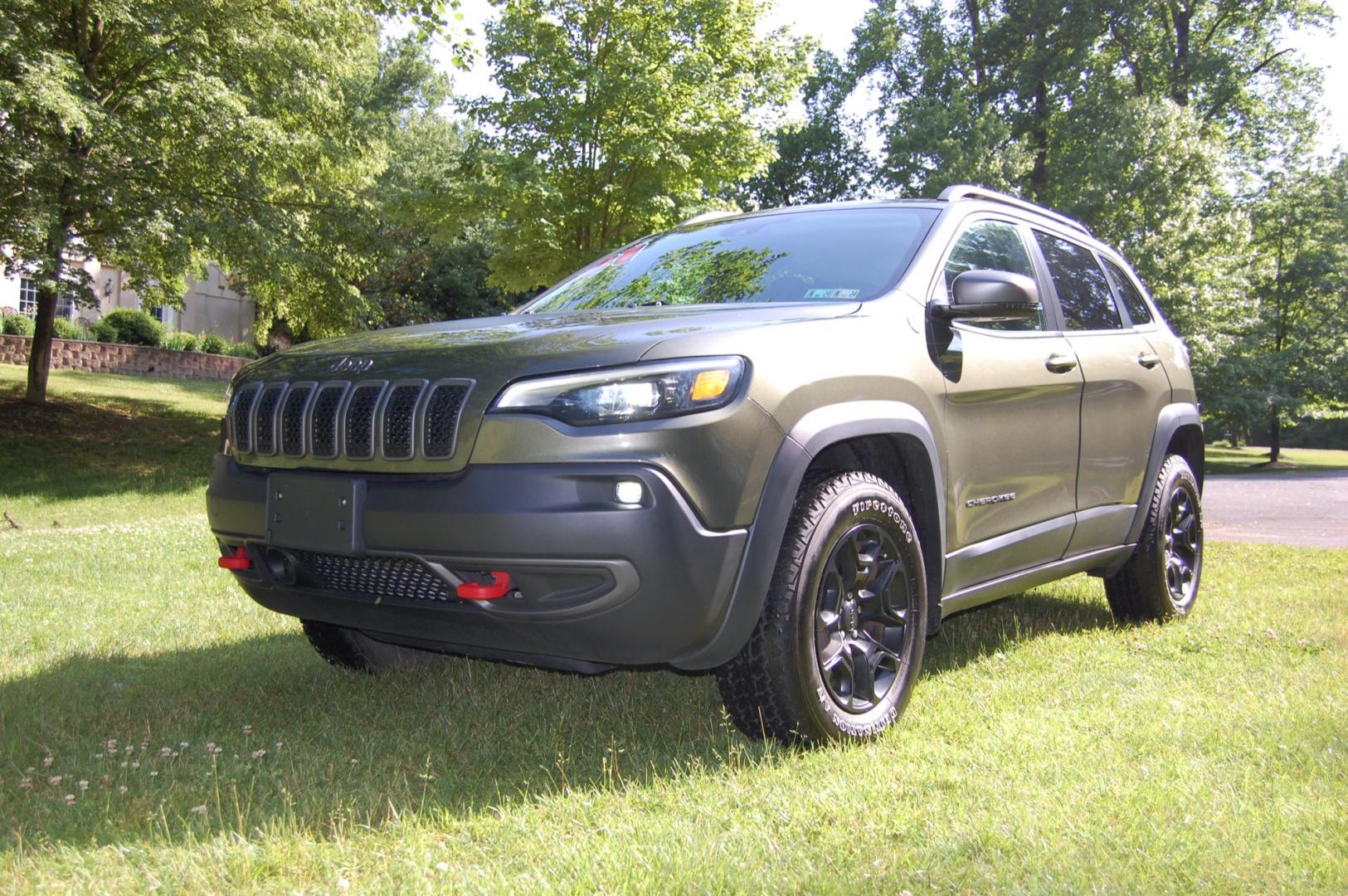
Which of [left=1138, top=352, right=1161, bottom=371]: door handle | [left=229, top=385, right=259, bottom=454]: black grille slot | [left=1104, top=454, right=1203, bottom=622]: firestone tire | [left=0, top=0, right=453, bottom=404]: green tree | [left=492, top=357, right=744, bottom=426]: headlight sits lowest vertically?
[left=1104, top=454, right=1203, bottom=622]: firestone tire

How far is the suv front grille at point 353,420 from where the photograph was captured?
304cm

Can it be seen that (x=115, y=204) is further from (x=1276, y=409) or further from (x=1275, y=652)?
(x=1276, y=409)

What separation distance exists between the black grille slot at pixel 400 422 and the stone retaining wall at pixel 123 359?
93.0 feet

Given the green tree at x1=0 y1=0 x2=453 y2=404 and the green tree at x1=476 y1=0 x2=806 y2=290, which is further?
the green tree at x1=476 y1=0 x2=806 y2=290

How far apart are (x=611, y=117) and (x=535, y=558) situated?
56.5ft

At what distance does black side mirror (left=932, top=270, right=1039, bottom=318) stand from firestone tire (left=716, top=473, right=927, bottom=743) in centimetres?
68

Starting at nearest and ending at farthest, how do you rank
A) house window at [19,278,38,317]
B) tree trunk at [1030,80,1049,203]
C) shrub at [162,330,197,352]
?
shrub at [162,330,197,352] → tree trunk at [1030,80,1049,203] → house window at [19,278,38,317]

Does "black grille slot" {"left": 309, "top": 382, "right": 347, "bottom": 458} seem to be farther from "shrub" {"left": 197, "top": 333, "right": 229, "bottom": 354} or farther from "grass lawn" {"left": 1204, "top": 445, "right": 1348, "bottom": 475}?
"shrub" {"left": 197, "top": 333, "right": 229, "bottom": 354}

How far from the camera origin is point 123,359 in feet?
97.1

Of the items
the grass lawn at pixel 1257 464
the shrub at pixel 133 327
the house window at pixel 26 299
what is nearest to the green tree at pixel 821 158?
the grass lawn at pixel 1257 464

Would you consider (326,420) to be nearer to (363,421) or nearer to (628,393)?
(363,421)

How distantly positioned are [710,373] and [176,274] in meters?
17.8

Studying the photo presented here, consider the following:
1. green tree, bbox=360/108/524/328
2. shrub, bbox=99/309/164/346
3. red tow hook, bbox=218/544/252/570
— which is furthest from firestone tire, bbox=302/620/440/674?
shrub, bbox=99/309/164/346

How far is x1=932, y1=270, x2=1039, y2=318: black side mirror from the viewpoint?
366 cm
